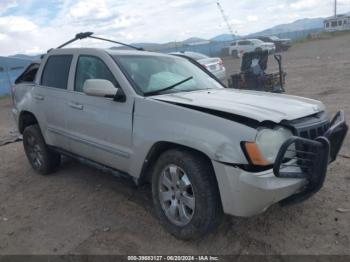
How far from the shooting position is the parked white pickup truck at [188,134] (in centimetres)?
307

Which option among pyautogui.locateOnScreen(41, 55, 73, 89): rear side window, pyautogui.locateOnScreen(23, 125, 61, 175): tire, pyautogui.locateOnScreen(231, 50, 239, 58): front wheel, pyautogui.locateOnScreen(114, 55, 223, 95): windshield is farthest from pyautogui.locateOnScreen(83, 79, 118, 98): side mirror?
pyautogui.locateOnScreen(231, 50, 239, 58): front wheel

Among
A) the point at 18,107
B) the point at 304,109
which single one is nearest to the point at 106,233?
the point at 304,109

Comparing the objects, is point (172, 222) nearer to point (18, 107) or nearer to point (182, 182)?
point (182, 182)

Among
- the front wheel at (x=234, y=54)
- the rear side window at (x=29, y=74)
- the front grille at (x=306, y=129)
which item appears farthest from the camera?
the front wheel at (x=234, y=54)

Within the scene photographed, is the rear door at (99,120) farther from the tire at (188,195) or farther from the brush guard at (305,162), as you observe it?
the brush guard at (305,162)

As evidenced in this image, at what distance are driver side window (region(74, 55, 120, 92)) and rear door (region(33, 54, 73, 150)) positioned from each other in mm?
218

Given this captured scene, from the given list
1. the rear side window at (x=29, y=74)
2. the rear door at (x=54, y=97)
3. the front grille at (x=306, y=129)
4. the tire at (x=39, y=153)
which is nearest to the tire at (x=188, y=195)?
the front grille at (x=306, y=129)

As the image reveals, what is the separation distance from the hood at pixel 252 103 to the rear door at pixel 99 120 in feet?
1.56

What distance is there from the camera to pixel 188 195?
136 inches

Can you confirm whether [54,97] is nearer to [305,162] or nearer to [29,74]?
[29,74]

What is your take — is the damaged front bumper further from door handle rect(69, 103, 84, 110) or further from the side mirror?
door handle rect(69, 103, 84, 110)

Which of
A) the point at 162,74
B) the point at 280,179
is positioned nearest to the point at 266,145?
the point at 280,179

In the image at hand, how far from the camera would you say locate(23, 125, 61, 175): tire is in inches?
219

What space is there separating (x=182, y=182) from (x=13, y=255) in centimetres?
174
